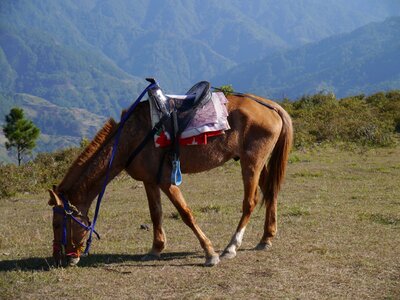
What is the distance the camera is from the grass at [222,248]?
5.98 m

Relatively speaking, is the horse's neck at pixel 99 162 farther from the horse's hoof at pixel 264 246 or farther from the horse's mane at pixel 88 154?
the horse's hoof at pixel 264 246

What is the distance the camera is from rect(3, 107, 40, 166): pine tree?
5109 cm

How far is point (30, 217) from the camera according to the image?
11.3 m

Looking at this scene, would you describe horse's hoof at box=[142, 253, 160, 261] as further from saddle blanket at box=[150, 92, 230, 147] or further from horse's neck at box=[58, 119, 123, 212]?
saddle blanket at box=[150, 92, 230, 147]

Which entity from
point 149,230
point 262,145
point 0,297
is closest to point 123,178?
point 149,230

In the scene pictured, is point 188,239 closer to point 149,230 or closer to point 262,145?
point 149,230

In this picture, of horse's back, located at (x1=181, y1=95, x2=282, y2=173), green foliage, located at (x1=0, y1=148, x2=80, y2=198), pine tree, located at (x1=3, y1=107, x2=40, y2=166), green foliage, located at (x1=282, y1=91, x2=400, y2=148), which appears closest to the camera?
horse's back, located at (x1=181, y1=95, x2=282, y2=173)

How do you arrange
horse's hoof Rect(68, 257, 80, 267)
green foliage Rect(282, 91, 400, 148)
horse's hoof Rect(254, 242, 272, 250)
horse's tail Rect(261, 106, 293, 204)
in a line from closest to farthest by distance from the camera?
1. horse's hoof Rect(68, 257, 80, 267)
2. horse's hoof Rect(254, 242, 272, 250)
3. horse's tail Rect(261, 106, 293, 204)
4. green foliage Rect(282, 91, 400, 148)

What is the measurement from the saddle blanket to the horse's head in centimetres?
135

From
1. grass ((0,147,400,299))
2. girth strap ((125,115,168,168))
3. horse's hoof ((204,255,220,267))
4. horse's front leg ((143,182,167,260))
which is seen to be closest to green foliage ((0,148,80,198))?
grass ((0,147,400,299))

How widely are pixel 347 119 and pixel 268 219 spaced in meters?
17.9

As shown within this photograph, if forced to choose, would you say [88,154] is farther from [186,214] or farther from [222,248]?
[222,248]

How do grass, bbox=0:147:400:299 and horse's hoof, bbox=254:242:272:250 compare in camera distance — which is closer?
grass, bbox=0:147:400:299

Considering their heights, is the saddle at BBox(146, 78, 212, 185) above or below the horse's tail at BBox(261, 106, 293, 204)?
above
